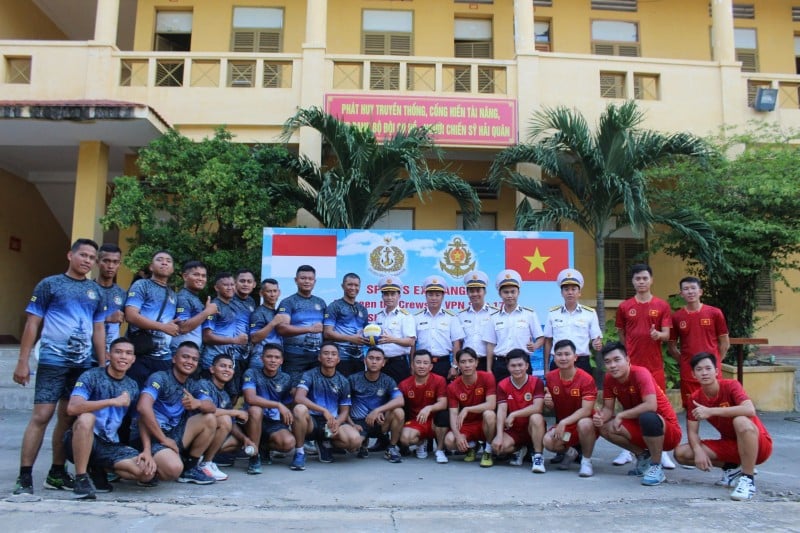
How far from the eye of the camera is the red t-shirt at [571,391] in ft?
16.8

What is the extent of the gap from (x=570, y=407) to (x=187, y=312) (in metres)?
3.36

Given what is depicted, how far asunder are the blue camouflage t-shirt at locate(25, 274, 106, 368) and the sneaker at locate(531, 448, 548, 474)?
142 inches

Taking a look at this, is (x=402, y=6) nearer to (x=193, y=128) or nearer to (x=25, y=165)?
(x=193, y=128)

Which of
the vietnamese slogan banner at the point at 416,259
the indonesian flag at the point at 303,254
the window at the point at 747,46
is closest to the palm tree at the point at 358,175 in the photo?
the indonesian flag at the point at 303,254

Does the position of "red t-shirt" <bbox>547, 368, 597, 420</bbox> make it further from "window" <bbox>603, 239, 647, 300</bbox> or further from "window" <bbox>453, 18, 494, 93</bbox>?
"window" <bbox>453, 18, 494, 93</bbox>

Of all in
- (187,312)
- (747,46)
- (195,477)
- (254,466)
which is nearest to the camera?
(195,477)

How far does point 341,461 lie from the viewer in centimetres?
548

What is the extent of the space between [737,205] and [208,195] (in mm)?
7433

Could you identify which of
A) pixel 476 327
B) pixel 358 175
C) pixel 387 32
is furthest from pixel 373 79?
pixel 476 327

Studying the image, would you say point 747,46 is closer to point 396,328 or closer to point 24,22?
point 396,328

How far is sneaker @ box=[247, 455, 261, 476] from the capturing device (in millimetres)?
4883

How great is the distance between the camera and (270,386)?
5.29m

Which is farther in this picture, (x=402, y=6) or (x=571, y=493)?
(x=402, y=6)

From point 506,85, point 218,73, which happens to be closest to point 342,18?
point 218,73
